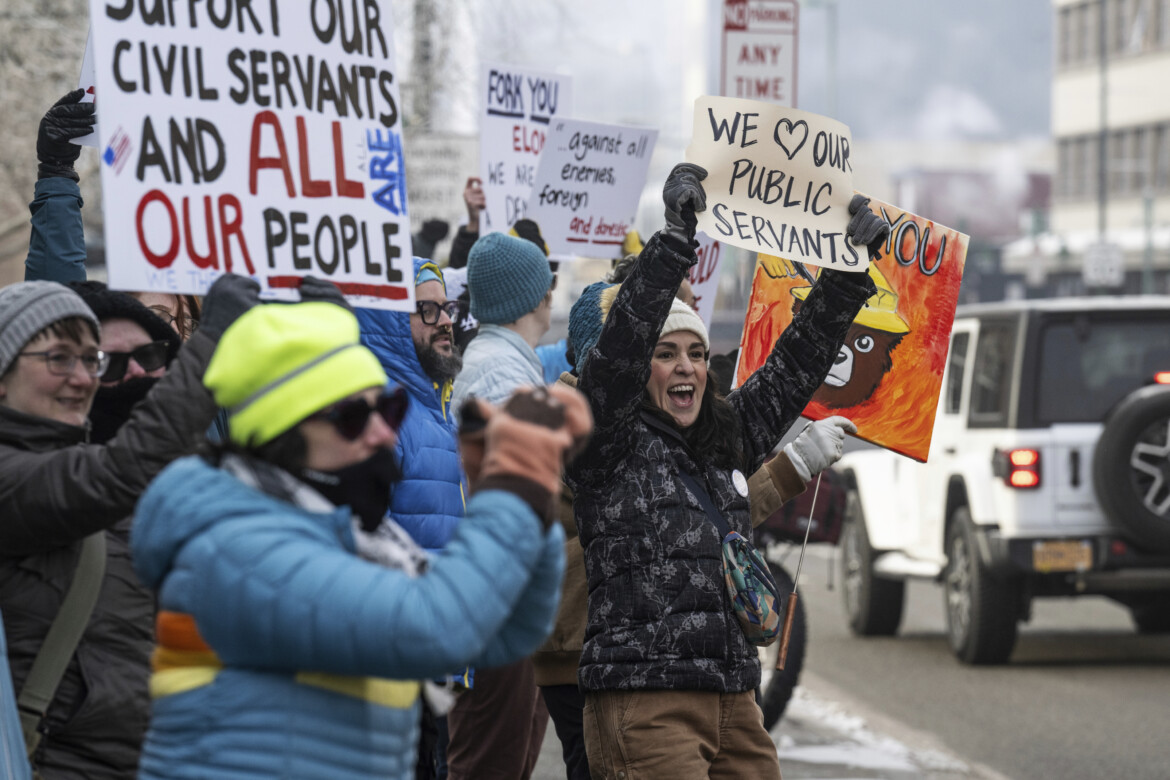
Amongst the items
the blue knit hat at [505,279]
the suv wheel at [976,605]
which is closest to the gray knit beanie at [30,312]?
the blue knit hat at [505,279]

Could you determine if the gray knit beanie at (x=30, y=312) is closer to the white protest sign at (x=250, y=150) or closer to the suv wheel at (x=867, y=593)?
the white protest sign at (x=250, y=150)

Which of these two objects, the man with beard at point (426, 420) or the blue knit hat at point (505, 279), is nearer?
the man with beard at point (426, 420)

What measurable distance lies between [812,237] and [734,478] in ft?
2.58

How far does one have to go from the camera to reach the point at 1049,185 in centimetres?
10638

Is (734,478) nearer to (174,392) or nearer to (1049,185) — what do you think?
(174,392)

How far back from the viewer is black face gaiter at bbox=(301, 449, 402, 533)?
249 centimetres

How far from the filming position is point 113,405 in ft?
12.3

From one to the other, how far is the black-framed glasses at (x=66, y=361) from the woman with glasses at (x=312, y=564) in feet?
3.09

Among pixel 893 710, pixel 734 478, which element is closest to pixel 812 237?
pixel 734 478

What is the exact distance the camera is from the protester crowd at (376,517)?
2414 mm

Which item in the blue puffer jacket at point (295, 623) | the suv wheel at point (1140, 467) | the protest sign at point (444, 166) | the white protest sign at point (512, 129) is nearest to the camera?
the blue puffer jacket at point (295, 623)

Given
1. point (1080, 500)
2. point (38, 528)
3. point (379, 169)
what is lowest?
point (1080, 500)

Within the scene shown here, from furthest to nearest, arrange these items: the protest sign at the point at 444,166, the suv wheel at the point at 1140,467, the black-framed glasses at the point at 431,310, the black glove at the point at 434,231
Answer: the protest sign at the point at 444,166 < the suv wheel at the point at 1140,467 < the black glove at the point at 434,231 < the black-framed glasses at the point at 431,310

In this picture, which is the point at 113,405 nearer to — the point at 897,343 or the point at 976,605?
the point at 897,343
